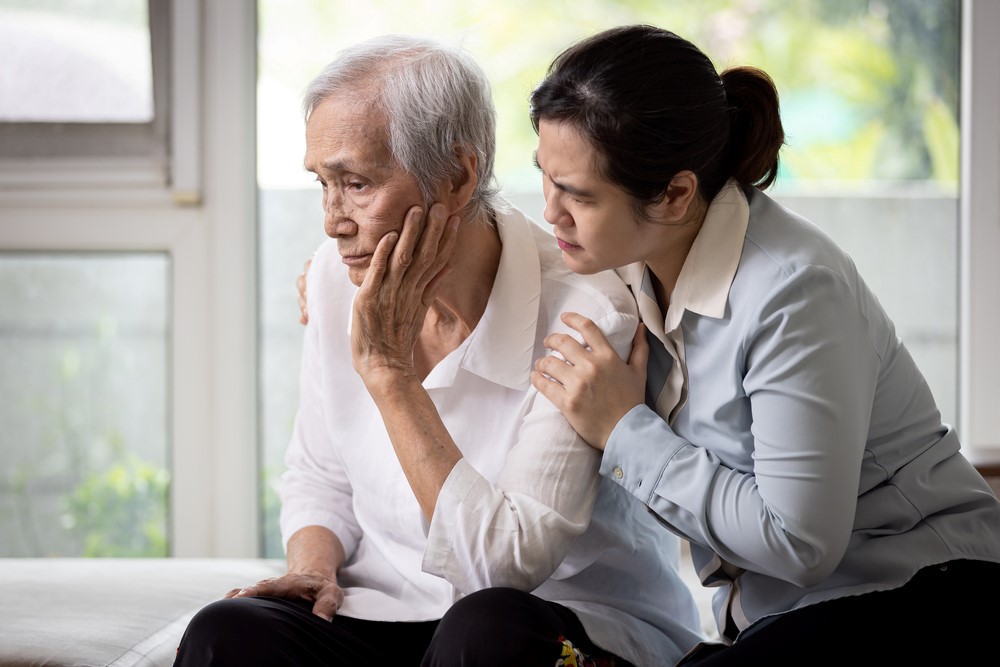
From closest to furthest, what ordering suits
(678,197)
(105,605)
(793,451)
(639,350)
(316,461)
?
(793,451) < (678,197) < (639,350) < (105,605) < (316,461)

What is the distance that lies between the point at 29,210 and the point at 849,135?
7.07 feet

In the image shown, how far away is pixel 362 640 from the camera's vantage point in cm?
146

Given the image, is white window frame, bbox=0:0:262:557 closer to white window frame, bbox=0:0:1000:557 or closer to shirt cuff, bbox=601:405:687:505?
white window frame, bbox=0:0:1000:557

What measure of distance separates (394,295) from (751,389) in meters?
0.53

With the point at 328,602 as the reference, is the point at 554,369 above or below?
above

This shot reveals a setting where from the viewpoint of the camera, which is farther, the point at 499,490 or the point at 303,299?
the point at 303,299

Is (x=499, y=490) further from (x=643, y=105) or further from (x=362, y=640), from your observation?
(x=643, y=105)

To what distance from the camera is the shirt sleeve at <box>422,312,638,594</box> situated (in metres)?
1.30

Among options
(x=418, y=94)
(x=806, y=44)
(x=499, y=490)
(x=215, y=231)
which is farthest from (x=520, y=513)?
(x=806, y=44)

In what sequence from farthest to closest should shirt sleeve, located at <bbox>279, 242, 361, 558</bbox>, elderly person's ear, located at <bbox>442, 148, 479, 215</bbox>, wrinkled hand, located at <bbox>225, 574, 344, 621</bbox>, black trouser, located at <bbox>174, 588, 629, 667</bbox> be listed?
shirt sleeve, located at <bbox>279, 242, 361, 558</bbox> → elderly person's ear, located at <bbox>442, 148, 479, 215</bbox> → wrinkled hand, located at <bbox>225, 574, 344, 621</bbox> → black trouser, located at <bbox>174, 588, 629, 667</bbox>

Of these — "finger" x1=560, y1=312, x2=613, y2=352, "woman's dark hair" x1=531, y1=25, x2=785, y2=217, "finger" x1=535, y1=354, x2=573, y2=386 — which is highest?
"woman's dark hair" x1=531, y1=25, x2=785, y2=217

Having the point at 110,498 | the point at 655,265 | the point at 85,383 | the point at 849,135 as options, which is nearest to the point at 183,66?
the point at 85,383

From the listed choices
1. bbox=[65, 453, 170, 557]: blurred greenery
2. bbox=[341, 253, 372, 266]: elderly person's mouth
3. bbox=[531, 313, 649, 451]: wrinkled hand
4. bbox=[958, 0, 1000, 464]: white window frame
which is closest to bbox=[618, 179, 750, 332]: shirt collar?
bbox=[531, 313, 649, 451]: wrinkled hand

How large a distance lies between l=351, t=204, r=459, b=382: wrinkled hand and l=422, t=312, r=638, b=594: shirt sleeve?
0.21 meters
